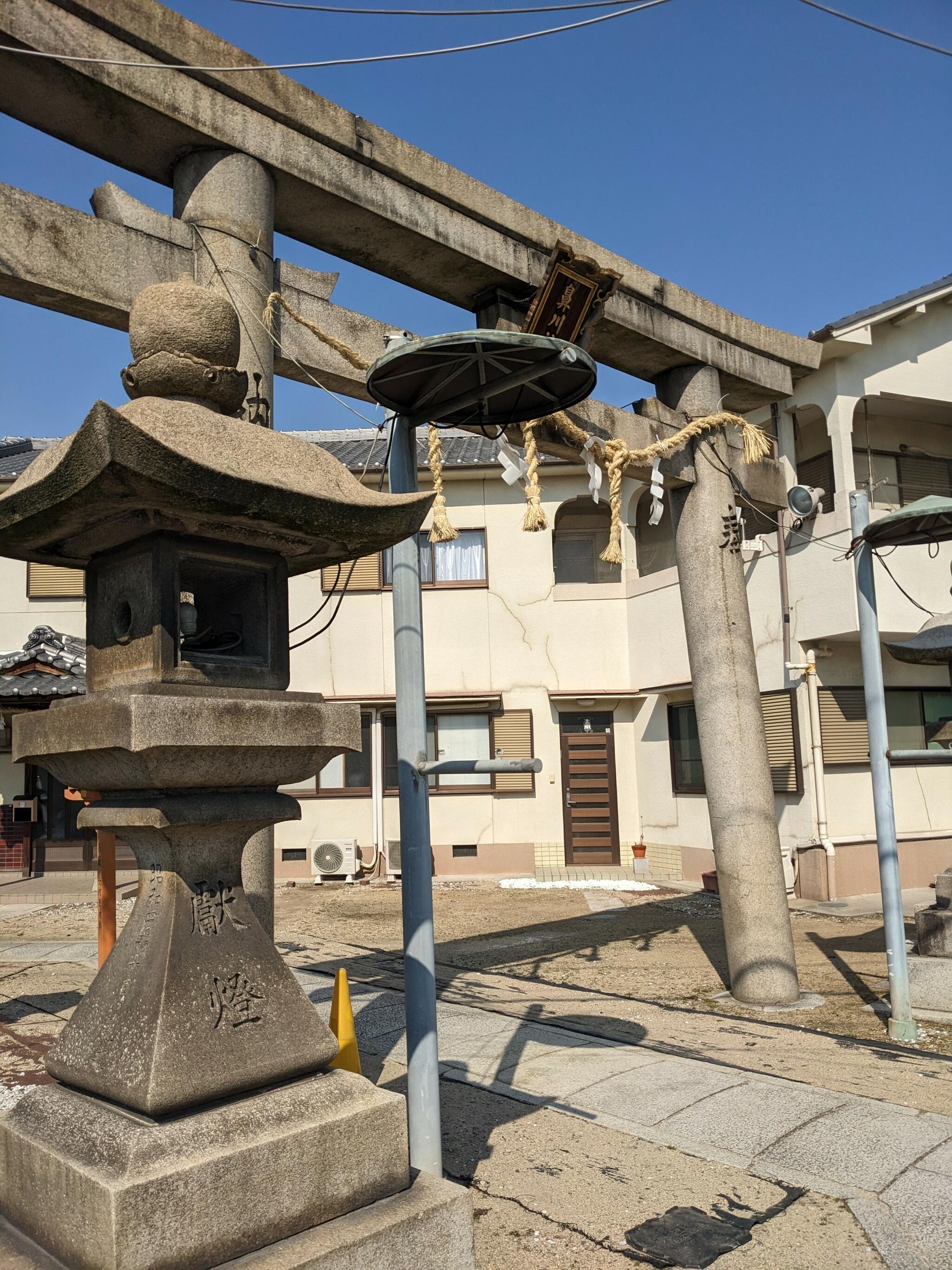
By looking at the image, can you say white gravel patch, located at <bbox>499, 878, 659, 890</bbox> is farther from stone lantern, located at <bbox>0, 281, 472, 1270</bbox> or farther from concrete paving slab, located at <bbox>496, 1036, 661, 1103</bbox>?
stone lantern, located at <bbox>0, 281, 472, 1270</bbox>

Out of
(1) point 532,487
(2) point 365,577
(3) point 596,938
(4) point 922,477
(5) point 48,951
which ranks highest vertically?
(4) point 922,477

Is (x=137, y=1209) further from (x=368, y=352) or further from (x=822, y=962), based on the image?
(x=822, y=962)

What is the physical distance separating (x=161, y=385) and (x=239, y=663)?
40.5 inches

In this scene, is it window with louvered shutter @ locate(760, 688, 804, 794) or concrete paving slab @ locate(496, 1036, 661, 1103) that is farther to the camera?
window with louvered shutter @ locate(760, 688, 804, 794)

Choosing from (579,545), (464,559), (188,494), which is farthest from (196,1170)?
(579,545)

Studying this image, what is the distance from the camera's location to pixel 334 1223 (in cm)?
308

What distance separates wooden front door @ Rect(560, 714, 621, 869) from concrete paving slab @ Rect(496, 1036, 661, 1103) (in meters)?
11.9

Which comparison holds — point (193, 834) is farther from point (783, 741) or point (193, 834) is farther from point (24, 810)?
point (24, 810)

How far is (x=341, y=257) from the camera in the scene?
6.71m

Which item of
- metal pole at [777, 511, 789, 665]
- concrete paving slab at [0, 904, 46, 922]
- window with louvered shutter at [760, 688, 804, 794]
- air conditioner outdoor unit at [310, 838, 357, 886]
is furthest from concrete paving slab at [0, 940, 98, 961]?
metal pole at [777, 511, 789, 665]

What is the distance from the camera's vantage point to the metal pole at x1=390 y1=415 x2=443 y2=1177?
13.1 ft

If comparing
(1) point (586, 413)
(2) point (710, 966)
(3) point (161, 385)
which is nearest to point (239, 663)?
(3) point (161, 385)

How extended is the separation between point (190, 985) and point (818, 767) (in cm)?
1280

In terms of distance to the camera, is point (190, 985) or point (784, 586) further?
point (784, 586)
